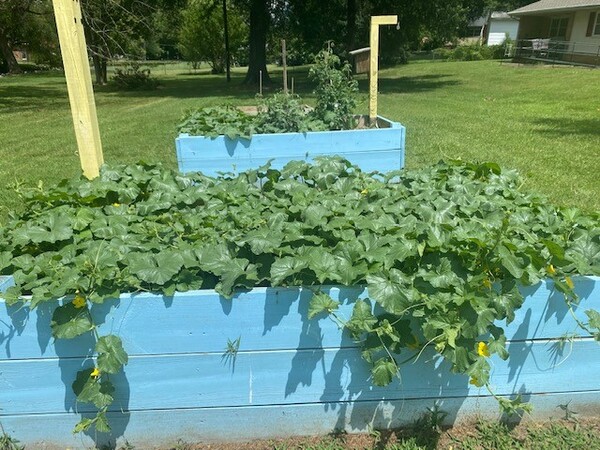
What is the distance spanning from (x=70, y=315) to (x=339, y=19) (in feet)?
85.1

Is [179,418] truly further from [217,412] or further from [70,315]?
[70,315]

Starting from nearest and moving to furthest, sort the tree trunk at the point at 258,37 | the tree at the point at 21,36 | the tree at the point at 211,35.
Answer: the tree trunk at the point at 258,37, the tree at the point at 21,36, the tree at the point at 211,35

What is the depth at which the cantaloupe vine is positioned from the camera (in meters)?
1.71

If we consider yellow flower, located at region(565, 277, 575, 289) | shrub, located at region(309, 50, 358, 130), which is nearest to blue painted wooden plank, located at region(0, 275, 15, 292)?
yellow flower, located at region(565, 277, 575, 289)

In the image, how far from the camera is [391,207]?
2.33 m

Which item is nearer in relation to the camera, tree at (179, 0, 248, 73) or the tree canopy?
the tree canopy

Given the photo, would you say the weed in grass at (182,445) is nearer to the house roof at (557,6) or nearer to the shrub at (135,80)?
the shrub at (135,80)

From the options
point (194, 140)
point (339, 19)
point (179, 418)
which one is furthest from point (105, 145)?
point (339, 19)

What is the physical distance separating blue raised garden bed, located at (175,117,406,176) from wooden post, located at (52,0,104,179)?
166 cm

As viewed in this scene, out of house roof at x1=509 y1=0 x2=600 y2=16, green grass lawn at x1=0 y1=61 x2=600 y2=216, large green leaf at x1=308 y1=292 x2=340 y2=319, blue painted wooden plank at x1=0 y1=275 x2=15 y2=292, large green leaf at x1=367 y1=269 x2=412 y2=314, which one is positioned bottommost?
green grass lawn at x1=0 y1=61 x2=600 y2=216

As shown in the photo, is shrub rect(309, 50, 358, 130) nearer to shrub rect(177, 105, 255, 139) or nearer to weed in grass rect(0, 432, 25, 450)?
shrub rect(177, 105, 255, 139)

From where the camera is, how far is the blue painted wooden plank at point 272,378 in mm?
1874

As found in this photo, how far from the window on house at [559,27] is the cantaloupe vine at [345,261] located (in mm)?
32264

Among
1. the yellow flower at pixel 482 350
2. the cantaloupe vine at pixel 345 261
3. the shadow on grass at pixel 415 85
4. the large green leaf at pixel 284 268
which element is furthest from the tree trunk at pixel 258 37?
the yellow flower at pixel 482 350
